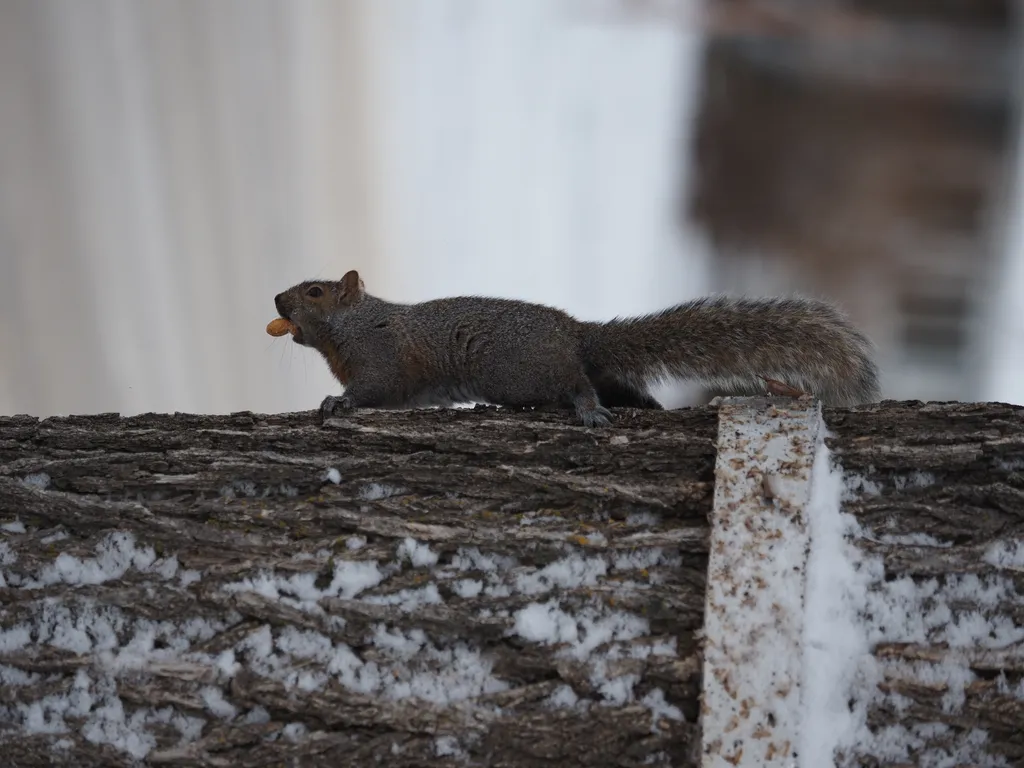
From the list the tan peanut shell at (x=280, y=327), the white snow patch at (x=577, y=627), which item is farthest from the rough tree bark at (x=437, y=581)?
the tan peanut shell at (x=280, y=327)

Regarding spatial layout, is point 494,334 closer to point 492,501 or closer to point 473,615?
point 492,501

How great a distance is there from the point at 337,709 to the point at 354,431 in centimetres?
53

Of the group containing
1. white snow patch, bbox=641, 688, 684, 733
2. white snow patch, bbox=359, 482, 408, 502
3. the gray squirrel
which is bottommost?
white snow patch, bbox=641, 688, 684, 733

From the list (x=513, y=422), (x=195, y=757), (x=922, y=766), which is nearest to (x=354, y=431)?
(x=513, y=422)

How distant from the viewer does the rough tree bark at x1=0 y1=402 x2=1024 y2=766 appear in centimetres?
150

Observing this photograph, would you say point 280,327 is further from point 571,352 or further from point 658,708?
point 658,708

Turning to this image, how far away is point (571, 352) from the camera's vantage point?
2379mm

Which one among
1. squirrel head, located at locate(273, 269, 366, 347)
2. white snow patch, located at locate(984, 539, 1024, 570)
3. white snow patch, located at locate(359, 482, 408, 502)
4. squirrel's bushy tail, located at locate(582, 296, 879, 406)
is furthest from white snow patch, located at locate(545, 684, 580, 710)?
squirrel head, located at locate(273, 269, 366, 347)

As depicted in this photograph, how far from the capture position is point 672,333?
2.33 m

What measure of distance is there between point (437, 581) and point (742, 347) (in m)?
0.96

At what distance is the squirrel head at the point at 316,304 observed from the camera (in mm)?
2918

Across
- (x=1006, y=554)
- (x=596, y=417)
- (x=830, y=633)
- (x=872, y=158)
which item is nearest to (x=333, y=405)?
(x=596, y=417)

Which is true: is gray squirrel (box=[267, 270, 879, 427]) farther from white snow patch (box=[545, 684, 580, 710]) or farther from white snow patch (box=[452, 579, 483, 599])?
white snow patch (box=[545, 684, 580, 710])

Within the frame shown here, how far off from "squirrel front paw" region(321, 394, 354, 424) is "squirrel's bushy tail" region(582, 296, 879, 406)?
0.59 meters
